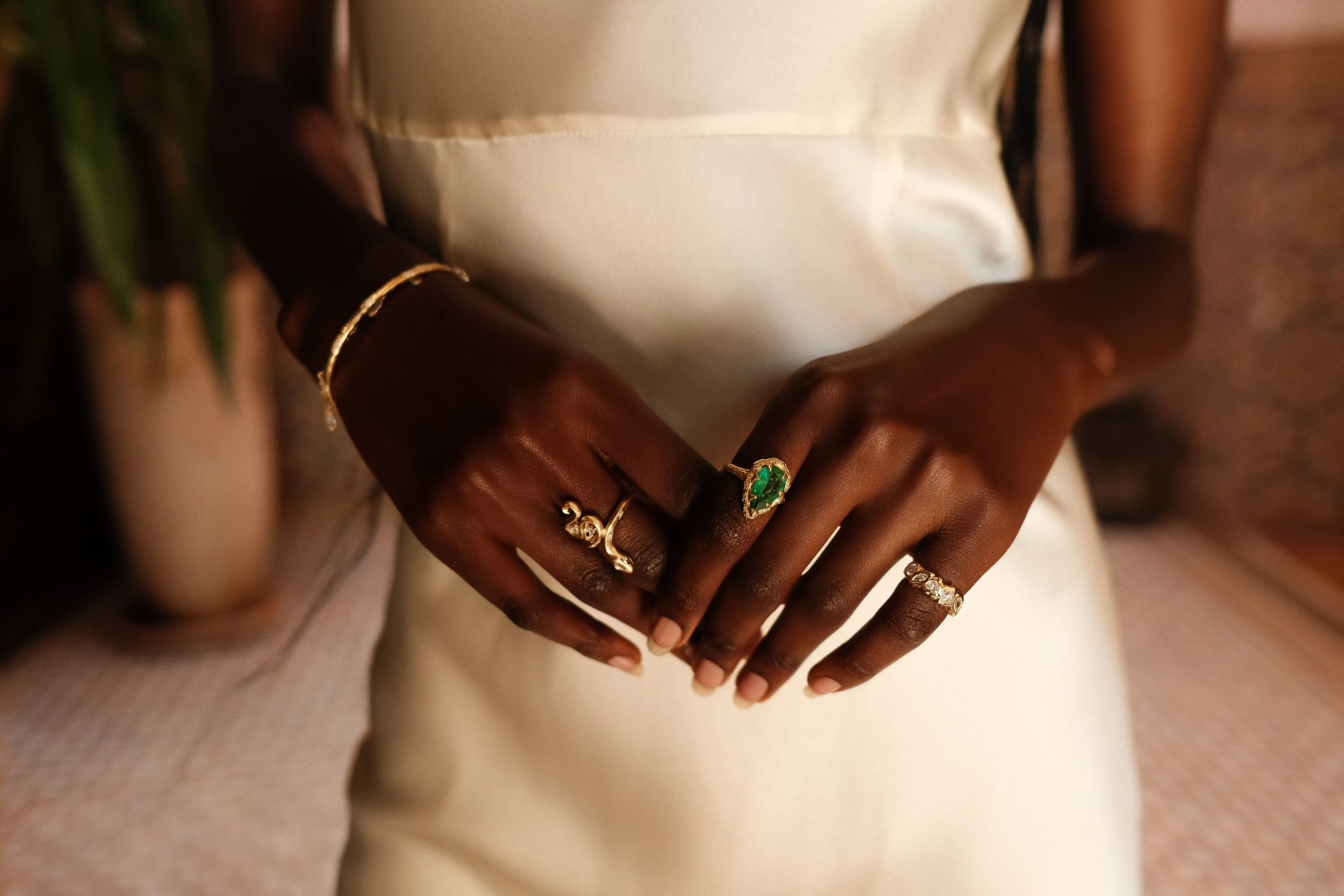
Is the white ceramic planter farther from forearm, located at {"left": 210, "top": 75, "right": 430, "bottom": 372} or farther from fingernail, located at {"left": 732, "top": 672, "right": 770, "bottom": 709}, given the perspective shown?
fingernail, located at {"left": 732, "top": 672, "right": 770, "bottom": 709}

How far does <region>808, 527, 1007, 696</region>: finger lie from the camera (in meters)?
0.40

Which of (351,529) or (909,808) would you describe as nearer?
(909,808)

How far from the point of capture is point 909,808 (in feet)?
1.70

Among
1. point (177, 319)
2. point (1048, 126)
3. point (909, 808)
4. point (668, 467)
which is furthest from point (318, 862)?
point (1048, 126)

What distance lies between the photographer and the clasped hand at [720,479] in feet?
1.29

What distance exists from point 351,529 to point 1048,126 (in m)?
2.14

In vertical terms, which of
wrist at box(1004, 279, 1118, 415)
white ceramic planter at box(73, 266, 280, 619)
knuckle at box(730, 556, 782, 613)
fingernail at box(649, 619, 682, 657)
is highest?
wrist at box(1004, 279, 1118, 415)

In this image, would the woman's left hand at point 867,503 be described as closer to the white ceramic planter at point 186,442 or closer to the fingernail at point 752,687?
the fingernail at point 752,687

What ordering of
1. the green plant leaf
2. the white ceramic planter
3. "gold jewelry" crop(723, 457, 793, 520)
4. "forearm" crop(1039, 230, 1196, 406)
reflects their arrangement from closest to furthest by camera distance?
"gold jewelry" crop(723, 457, 793, 520) < "forearm" crop(1039, 230, 1196, 406) < the green plant leaf < the white ceramic planter

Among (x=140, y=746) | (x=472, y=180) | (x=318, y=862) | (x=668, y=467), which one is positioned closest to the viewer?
(x=668, y=467)

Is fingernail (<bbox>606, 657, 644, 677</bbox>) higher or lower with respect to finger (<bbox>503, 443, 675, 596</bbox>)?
lower

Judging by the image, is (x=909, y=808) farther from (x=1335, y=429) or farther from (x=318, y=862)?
(x=1335, y=429)

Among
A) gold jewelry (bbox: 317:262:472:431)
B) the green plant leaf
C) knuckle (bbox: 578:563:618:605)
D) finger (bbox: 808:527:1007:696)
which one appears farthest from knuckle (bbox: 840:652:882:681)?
the green plant leaf

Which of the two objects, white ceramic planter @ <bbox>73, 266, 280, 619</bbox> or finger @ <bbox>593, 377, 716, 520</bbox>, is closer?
finger @ <bbox>593, 377, 716, 520</bbox>
